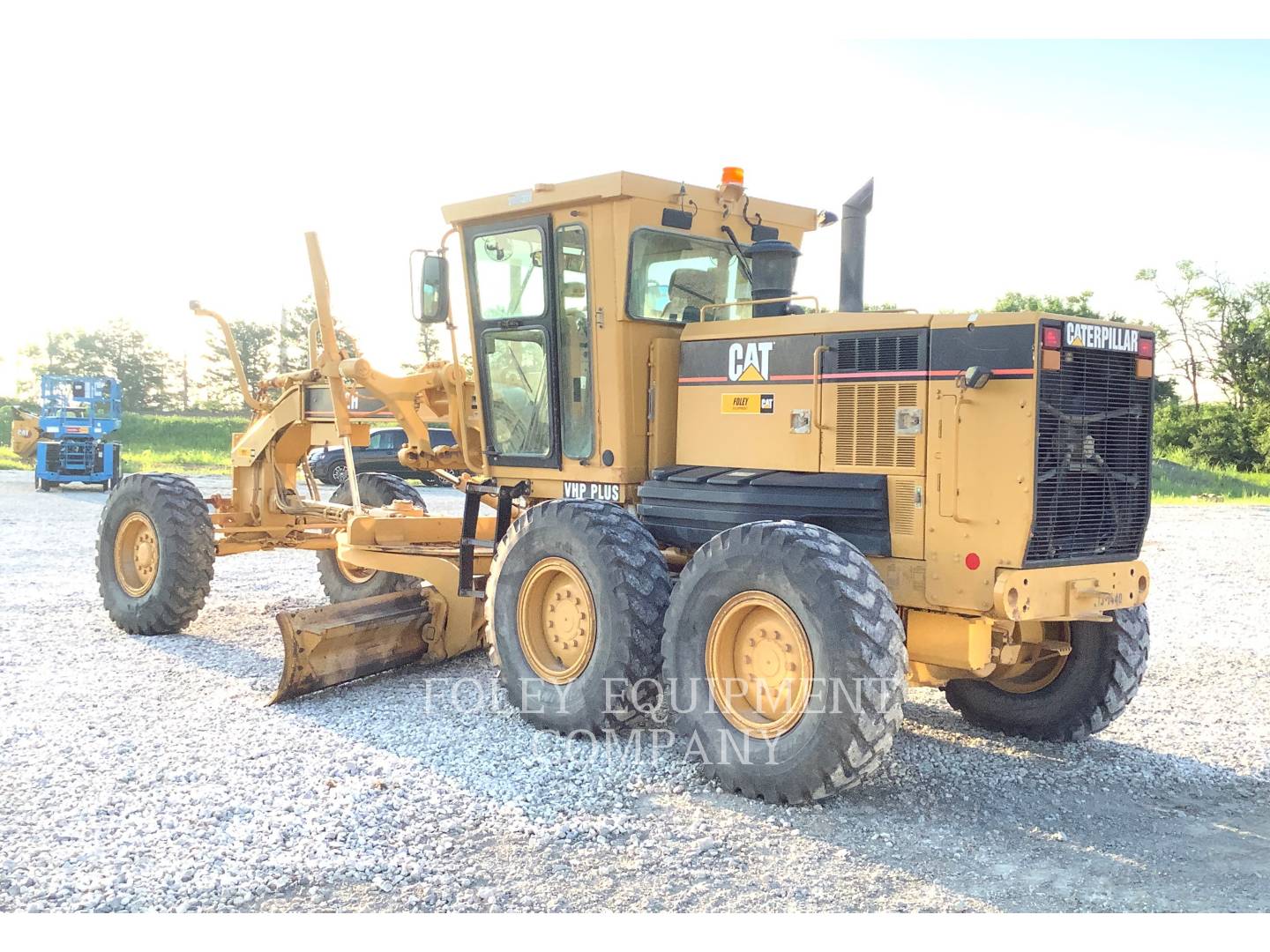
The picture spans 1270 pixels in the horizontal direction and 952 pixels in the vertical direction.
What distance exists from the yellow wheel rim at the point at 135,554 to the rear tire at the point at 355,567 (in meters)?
1.43

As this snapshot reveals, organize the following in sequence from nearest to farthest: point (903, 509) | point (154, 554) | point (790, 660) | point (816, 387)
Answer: point (790, 660), point (903, 509), point (816, 387), point (154, 554)

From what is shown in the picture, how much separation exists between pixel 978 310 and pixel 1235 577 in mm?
9536

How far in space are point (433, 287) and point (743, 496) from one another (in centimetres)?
266

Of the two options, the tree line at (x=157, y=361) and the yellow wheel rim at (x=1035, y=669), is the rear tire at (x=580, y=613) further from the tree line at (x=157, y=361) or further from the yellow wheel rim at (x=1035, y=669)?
the tree line at (x=157, y=361)

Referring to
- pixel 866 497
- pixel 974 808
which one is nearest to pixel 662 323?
pixel 866 497

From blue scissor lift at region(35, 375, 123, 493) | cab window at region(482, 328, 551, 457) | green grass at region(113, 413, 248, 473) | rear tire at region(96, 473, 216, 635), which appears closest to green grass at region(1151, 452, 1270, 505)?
cab window at region(482, 328, 551, 457)

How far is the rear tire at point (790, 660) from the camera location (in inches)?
193

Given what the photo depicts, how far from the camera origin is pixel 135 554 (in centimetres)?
935

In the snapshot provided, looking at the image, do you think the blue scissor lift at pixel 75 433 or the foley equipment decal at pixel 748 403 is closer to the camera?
the foley equipment decal at pixel 748 403

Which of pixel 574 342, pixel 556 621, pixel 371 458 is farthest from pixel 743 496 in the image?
pixel 371 458

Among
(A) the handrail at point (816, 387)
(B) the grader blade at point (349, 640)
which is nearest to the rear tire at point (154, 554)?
(B) the grader blade at point (349, 640)

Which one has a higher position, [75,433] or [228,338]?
[228,338]

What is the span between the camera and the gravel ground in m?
4.21

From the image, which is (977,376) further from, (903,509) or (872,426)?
(903,509)
